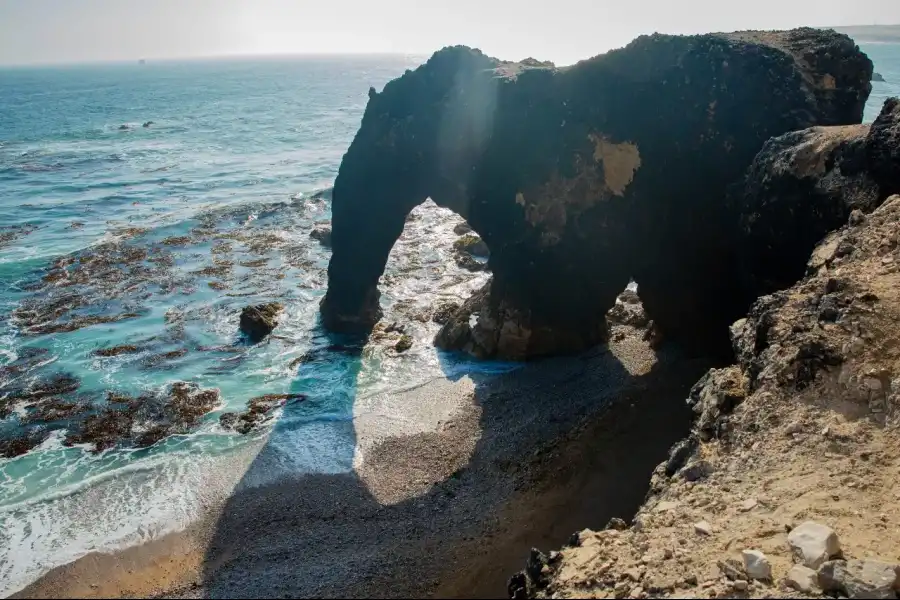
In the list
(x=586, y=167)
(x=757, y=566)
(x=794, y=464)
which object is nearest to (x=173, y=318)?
(x=586, y=167)

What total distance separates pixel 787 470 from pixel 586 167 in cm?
1398

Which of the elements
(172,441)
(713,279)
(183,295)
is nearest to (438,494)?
(172,441)

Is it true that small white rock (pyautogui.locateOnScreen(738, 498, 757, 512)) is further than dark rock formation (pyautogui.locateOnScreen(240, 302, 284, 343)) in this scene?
No

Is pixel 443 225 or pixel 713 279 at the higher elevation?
pixel 713 279

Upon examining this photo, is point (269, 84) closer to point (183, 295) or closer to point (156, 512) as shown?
point (183, 295)

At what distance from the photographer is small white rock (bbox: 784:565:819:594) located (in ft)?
20.0

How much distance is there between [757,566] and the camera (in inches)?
252

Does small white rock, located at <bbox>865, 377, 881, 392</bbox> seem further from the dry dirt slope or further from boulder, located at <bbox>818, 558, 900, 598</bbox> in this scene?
boulder, located at <bbox>818, 558, 900, 598</bbox>

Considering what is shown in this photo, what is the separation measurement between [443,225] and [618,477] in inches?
1115

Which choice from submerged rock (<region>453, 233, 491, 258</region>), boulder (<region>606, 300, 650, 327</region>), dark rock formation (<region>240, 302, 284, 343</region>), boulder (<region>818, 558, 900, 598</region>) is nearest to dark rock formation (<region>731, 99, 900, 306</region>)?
boulder (<region>606, 300, 650, 327</region>)

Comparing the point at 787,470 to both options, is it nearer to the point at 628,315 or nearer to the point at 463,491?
the point at 463,491

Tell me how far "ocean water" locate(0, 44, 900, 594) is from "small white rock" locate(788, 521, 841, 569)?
1270 cm

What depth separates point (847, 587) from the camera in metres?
5.88

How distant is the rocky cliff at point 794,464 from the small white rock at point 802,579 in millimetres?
14
